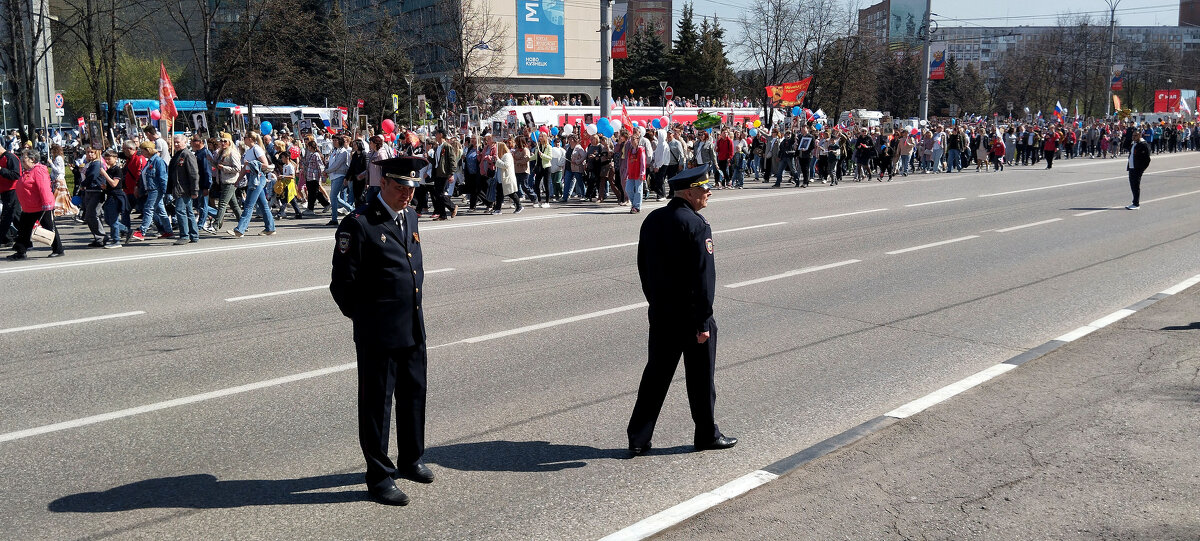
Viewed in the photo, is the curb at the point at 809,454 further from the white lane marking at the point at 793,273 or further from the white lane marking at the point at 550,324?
the white lane marking at the point at 793,273

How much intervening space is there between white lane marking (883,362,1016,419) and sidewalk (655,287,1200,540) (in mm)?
88

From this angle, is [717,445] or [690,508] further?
[717,445]

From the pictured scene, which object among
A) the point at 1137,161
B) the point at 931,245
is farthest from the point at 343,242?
the point at 1137,161

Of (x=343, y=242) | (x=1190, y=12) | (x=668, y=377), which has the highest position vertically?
(x=1190, y=12)

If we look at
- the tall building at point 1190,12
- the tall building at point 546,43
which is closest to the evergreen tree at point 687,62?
the tall building at point 546,43

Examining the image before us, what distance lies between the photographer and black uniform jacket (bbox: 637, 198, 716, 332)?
5.14m

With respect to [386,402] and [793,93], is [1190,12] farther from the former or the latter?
[386,402]

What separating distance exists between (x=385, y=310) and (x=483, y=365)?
277 cm

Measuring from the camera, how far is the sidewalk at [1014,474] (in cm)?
439

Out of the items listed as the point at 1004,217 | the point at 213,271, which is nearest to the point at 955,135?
the point at 1004,217

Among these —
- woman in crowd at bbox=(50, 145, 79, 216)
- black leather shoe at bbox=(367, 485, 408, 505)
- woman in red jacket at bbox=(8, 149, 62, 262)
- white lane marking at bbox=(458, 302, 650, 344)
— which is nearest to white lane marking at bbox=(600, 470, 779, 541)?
black leather shoe at bbox=(367, 485, 408, 505)

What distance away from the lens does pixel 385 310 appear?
4629mm

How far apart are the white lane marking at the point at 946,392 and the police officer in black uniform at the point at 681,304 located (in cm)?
133

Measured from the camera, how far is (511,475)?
5098 millimetres
